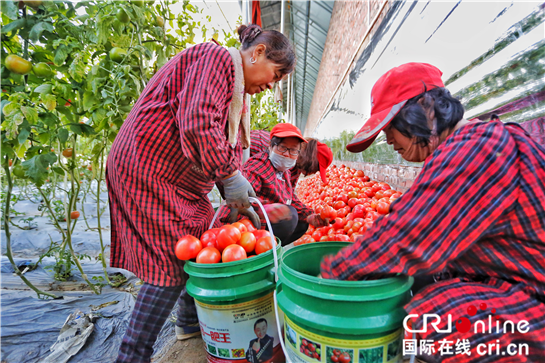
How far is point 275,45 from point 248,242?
102 cm

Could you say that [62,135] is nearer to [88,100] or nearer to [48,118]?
[48,118]

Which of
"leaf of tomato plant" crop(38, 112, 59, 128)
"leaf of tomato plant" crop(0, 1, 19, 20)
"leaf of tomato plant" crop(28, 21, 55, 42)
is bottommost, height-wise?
"leaf of tomato plant" crop(38, 112, 59, 128)

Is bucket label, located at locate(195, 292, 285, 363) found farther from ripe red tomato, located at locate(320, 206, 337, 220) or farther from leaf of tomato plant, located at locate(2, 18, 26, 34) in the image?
Result: leaf of tomato plant, located at locate(2, 18, 26, 34)

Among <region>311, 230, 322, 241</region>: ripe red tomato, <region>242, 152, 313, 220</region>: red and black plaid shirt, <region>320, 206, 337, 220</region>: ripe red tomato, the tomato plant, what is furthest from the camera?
<region>320, 206, 337, 220</region>: ripe red tomato

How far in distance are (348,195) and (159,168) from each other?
2.30m

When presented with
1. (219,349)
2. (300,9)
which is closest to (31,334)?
(219,349)

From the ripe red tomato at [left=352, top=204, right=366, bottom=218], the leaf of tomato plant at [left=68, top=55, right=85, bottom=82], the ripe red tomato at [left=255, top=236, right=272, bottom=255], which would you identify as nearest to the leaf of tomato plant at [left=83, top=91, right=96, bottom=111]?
the leaf of tomato plant at [left=68, top=55, right=85, bottom=82]

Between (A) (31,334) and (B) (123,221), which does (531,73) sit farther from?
(A) (31,334)

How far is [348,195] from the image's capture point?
3.16m

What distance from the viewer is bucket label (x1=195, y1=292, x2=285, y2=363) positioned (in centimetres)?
122

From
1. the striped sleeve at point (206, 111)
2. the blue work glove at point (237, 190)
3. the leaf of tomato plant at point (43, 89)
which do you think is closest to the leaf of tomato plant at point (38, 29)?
the leaf of tomato plant at point (43, 89)

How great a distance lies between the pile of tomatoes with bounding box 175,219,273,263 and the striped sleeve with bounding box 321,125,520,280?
691 mm

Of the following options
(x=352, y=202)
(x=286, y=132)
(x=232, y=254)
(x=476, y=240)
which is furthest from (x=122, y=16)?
(x=352, y=202)

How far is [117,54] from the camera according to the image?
1.95 m
